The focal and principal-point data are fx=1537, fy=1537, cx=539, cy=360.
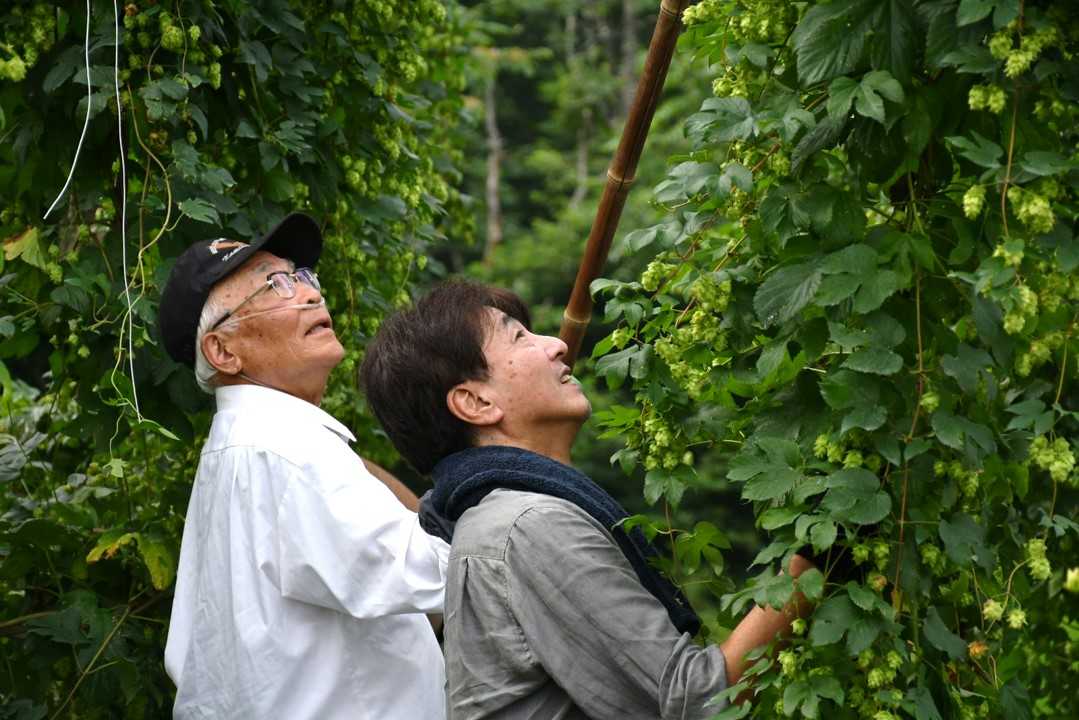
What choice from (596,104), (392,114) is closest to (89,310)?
(392,114)

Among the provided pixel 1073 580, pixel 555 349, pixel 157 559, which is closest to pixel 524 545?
pixel 555 349

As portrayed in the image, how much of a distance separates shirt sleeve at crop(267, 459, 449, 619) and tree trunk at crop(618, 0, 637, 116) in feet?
64.5

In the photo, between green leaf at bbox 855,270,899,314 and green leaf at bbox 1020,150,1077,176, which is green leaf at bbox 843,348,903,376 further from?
green leaf at bbox 1020,150,1077,176

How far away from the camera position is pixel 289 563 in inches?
105

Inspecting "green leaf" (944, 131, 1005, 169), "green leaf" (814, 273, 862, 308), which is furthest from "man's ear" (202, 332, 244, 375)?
"green leaf" (944, 131, 1005, 169)

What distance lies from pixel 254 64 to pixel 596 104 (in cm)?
2002

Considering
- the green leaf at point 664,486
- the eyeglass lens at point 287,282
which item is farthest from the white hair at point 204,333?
the green leaf at point 664,486

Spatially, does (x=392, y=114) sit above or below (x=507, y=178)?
above

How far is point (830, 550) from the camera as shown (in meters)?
1.94

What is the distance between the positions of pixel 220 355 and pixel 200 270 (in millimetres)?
175

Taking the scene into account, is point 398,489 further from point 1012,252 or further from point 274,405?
point 1012,252

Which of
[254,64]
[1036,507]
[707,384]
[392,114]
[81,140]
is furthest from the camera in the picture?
[392,114]

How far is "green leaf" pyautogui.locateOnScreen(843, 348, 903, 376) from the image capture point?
5.97 feet

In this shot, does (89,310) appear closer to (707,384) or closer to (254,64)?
(254,64)
